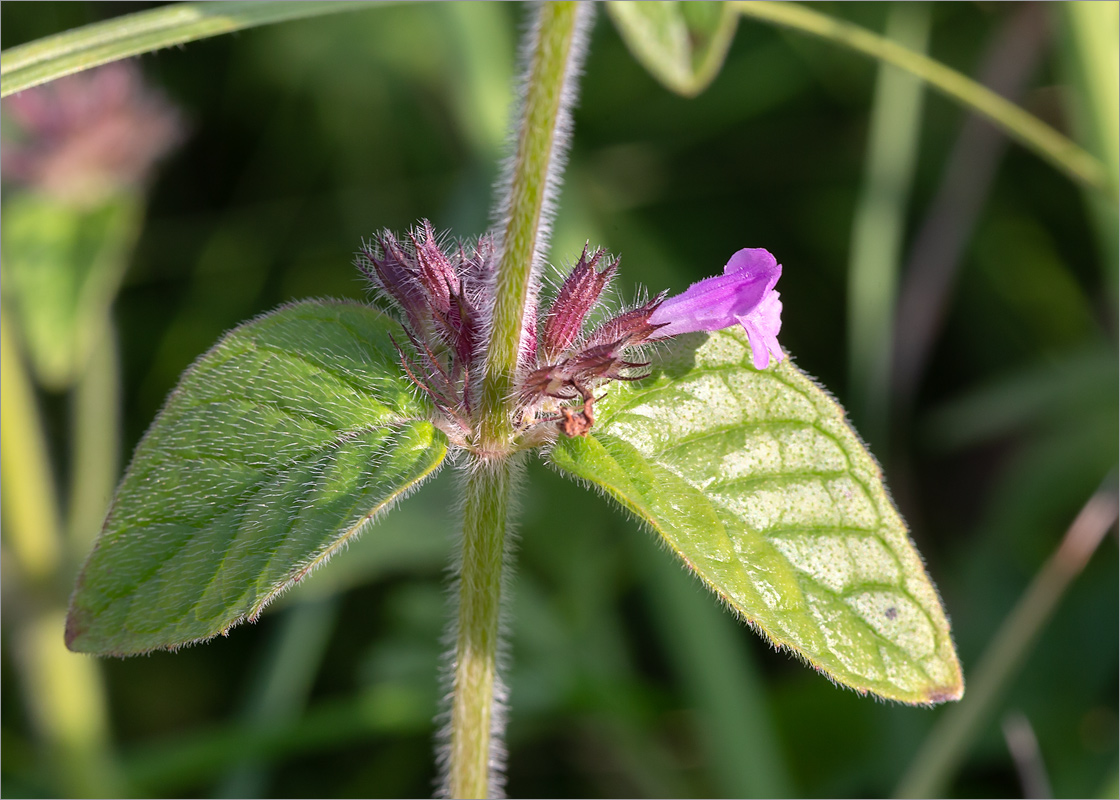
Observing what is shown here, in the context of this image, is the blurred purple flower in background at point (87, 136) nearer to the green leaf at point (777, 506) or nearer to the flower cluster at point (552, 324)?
the flower cluster at point (552, 324)

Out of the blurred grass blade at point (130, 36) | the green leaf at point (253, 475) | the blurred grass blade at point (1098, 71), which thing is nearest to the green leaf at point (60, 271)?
the blurred grass blade at point (130, 36)

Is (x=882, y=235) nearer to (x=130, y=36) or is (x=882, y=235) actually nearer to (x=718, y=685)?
(x=718, y=685)

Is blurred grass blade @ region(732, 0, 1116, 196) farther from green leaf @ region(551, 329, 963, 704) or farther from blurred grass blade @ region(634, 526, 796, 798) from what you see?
blurred grass blade @ region(634, 526, 796, 798)

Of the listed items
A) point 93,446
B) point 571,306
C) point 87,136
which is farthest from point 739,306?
point 87,136

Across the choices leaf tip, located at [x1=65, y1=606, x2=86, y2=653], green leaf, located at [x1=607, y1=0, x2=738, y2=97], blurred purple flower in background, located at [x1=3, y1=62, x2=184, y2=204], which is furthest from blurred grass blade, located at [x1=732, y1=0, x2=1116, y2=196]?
blurred purple flower in background, located at [x1=3, y1=62, x2=184, y2=204]

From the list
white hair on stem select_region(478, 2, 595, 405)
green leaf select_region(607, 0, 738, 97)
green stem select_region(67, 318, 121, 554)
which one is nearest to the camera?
green leaf select_region(607, 0, 738, 97)

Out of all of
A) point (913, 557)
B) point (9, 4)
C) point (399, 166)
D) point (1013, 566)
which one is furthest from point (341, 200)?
point (913, 557)
